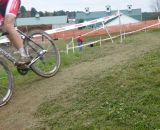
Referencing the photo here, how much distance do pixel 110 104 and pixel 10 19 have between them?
92.9 inches

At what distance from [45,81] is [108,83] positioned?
60.7 inches

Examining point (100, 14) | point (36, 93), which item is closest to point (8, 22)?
point (36, 93)

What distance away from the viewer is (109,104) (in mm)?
5621

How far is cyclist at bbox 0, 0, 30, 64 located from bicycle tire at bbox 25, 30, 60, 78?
0.61 meters

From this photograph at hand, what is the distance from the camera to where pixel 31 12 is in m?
127

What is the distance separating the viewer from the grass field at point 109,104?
5.02 meters

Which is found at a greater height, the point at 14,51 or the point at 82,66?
the point at 14,51

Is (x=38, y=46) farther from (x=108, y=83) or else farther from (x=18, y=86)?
(x=108, y=83)

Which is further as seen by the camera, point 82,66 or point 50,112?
point 82,66

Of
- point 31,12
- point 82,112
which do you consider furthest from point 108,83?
point 31,12

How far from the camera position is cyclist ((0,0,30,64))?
6.96 meters

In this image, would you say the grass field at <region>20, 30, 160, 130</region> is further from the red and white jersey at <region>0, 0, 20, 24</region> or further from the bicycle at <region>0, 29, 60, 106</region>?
the red and white jersey at <region>0, 0, 20, 24</region>

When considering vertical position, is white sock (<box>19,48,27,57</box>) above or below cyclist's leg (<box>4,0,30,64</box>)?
below

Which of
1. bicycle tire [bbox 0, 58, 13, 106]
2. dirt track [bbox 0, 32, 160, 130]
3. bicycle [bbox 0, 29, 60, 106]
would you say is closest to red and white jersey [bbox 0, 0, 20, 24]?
bicycle [bbox 0, 29, 60, 106]
